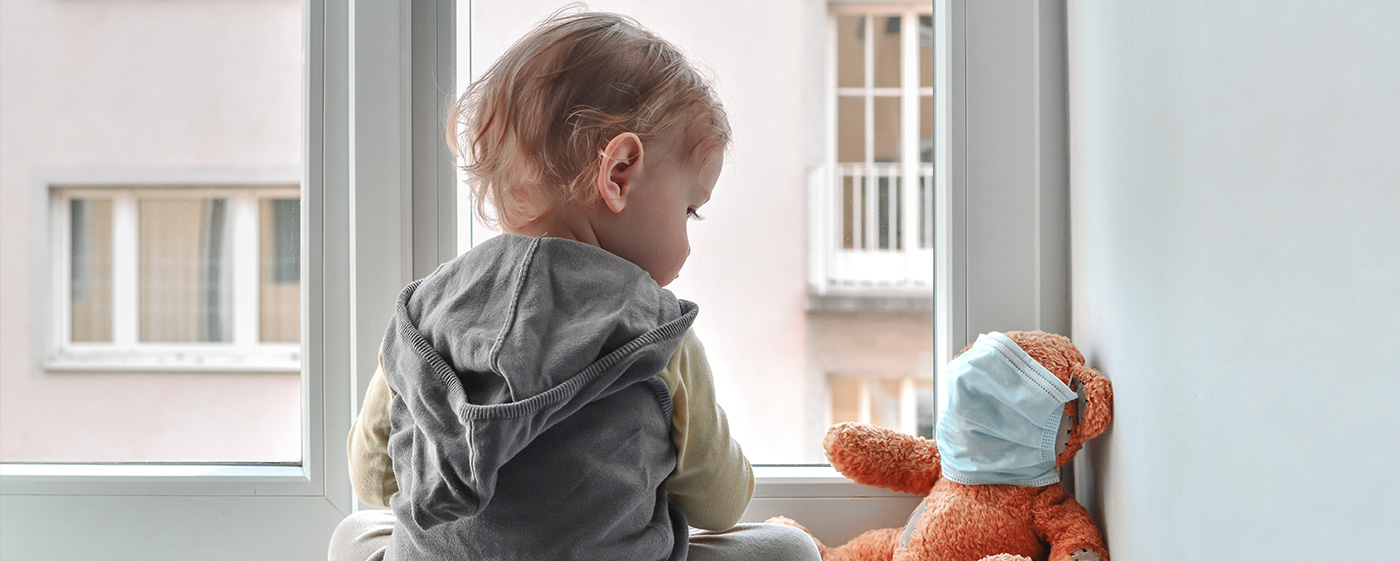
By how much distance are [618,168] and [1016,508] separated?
551 millimetres

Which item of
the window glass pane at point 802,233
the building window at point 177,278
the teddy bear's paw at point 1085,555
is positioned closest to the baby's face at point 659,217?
the window glass pane at point 802,233

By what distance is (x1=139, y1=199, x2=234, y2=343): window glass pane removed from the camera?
1.13 metres

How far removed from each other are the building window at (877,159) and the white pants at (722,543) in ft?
1.40

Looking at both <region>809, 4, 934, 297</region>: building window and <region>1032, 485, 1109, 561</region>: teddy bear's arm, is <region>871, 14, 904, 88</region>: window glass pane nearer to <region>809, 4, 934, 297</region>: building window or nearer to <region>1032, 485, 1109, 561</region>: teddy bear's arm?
<region>809, 4, 934, 297</region>: building window

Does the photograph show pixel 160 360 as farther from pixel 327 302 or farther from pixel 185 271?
pixel 327 302

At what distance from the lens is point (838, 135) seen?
1.15m

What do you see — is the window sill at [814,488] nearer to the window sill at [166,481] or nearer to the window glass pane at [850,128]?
the window glass pane at [850,128]

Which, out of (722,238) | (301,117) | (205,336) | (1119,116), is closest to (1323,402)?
(1119,116)

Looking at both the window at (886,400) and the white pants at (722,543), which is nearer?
the white pants at (722,543)

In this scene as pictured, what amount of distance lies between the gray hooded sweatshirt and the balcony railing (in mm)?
529

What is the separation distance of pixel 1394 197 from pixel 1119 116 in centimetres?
39

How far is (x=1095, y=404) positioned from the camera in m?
0.84

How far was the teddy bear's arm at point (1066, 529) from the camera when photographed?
853 millimetres

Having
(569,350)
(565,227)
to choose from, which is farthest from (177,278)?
(569,350)
